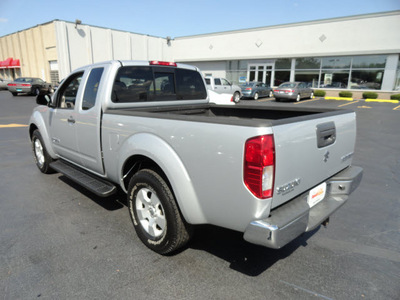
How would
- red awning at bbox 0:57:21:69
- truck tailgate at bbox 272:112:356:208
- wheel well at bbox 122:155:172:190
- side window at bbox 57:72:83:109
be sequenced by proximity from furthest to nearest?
red awning at bbox 0:57:21:69 < side window at bbox 57:72:83:109 < wheel well at bbox 122:155:172:190 < truck tailgate at bbox 272:112:356:208

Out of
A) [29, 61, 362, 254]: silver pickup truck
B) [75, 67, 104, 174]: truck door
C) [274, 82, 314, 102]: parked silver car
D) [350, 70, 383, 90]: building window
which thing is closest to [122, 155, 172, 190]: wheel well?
[29, 61, 362, 254]: silver pickup truck

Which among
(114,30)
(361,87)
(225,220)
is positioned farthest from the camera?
(114,30)

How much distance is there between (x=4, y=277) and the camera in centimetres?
250

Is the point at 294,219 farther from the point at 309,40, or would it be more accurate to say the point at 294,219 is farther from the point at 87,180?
the point at 309,40

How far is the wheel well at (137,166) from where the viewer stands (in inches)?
112

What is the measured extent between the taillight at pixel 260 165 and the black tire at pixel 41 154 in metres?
4.24

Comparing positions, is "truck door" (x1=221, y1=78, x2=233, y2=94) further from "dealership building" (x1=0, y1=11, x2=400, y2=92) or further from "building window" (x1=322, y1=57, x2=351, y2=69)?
"building window" (x1=322, y1=57, x2=351, y2=69)

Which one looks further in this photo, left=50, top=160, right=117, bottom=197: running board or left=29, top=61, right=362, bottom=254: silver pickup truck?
left=50, top=160, right=117, bottom=197: running board

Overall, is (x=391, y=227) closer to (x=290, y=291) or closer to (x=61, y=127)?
(x=290, y=291)

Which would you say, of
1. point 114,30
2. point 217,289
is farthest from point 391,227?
point 114,30

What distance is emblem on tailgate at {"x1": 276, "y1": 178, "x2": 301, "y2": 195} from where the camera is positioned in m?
2.16

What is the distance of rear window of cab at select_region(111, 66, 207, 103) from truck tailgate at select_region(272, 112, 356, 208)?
2230mm

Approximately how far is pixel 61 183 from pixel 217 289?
3.64 m

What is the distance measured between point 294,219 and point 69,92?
3.89m
